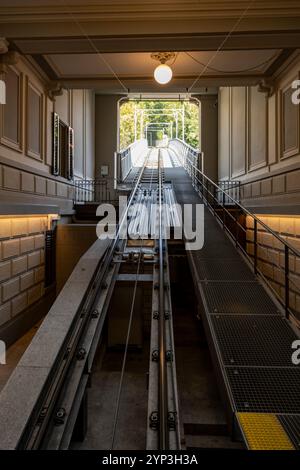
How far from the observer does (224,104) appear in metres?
12.5

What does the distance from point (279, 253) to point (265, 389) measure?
421 cm

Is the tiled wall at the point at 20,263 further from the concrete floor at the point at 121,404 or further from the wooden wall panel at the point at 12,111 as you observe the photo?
the concrete floor at the point at 121,404

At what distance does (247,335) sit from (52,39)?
5283mm

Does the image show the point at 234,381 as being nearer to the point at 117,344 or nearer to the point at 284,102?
the point at 117,344

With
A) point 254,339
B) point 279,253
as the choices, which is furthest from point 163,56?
point 254,339

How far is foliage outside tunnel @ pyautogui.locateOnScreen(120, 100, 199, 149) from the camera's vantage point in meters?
25.1

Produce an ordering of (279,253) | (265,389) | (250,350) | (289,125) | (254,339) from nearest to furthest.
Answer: (265,389) < (250,350) < (254,339) < (289,125) < (279,253)

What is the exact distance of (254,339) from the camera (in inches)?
132

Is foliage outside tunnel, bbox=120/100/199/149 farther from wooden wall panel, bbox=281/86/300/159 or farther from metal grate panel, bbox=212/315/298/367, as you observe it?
metal grate panel, bbox=212/315/298/367

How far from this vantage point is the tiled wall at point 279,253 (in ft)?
18.6

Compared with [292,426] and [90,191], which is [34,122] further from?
[292,426]

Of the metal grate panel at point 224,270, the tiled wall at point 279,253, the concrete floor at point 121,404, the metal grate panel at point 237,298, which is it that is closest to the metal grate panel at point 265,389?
the metal grate panel at point 237,298

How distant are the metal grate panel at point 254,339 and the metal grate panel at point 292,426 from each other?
58 centimetres

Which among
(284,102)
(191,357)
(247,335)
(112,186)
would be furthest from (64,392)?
(112,186)
